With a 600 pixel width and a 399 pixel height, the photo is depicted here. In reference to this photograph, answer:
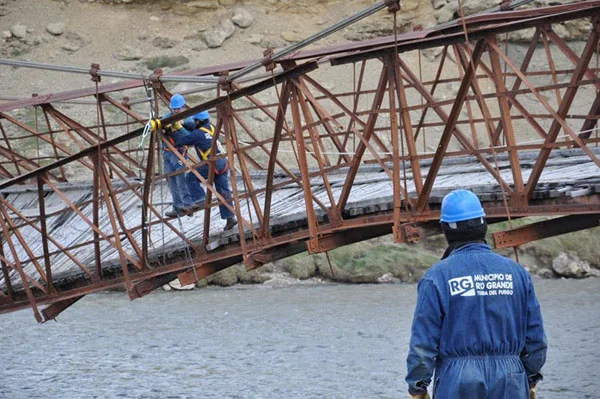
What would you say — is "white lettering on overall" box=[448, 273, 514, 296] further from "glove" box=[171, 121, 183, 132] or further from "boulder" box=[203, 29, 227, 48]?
"boulder" box=[203, 29, 227, 48]

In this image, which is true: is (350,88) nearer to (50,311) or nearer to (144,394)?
(144,394)

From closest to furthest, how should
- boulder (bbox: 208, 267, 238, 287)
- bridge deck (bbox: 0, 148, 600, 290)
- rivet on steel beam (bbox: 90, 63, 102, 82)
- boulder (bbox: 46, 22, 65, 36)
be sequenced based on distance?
1. bridge deck (bbox: 0, 148, 600, 290)
2. rivet on steel beam (bbox: 90, 63, 102, 82)
3. boulder (bbox: 208, 267, 238, 287)
4. boulder (bbox: 46, 22, 65, 36)

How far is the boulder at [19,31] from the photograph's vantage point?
33.2m

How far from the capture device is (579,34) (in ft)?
110

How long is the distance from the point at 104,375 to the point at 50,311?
5.59 metres

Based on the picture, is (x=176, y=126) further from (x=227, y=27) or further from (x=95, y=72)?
(x=227, y=27)

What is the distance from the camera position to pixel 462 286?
4.96 m

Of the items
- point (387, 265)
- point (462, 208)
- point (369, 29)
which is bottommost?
point (387, 265)

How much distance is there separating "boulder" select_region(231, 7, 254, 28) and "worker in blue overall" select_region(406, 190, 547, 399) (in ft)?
96.4

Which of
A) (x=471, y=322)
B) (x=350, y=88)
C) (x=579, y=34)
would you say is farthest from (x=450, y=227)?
(x=579, y=34)

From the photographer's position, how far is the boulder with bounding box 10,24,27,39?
33.2 meters

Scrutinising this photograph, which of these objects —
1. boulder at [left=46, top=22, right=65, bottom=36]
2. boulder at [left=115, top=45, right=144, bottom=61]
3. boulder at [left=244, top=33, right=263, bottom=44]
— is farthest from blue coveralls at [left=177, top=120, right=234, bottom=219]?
boulder at [left=46, top=22, right=65, bottom=36]

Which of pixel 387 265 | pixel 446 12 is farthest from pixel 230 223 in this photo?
pixel 446 12

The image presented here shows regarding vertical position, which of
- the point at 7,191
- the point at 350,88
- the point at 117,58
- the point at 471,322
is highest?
the point at 117,58
